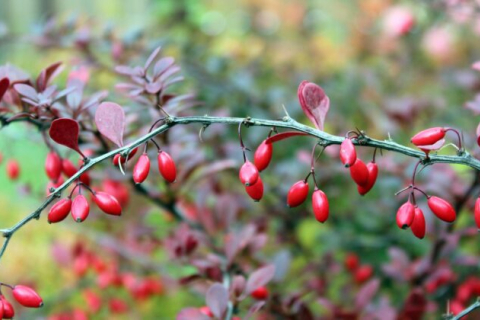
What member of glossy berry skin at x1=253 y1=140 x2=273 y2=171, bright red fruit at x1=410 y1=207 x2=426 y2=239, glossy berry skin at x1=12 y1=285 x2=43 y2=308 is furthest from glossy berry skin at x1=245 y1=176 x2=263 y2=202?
glossy berry skin at x1=12 y1=285 x2=43 y2=308

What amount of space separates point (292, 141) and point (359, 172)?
1833mm

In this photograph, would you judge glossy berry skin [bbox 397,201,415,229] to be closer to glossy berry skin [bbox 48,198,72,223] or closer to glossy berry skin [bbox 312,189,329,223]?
glossy berry skin [bbox 312,189,329,223]

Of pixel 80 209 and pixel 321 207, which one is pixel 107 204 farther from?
pixel 321 207

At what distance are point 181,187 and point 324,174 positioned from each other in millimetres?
639

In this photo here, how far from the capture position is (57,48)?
2.20m

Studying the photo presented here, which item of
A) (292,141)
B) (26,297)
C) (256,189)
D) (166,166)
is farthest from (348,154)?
(292,141)

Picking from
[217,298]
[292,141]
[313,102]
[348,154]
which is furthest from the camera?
[292,141]

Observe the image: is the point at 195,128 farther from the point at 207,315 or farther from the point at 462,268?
the point at 207,315

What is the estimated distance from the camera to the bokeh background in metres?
2.08

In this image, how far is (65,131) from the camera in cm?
96

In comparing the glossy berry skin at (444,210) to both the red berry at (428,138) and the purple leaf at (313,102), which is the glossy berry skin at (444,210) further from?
the purple leaf at (313,102)

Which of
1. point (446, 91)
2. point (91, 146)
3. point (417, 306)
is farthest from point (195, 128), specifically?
point (446, 91)

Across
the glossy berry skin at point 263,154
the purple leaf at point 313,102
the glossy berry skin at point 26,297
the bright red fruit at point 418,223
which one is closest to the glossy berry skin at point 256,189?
the glossy berry skin at point 263,154

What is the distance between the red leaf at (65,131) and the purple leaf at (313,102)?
1.23 ft
